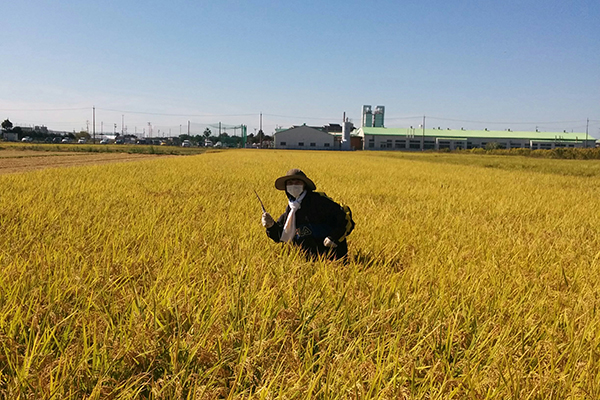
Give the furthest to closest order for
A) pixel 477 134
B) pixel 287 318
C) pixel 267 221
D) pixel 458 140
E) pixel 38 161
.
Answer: pixel 477 134, pixel 458 140, pixel 38 161, pixel 267 221, pixel 287 318

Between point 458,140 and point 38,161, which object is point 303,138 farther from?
point 38,161

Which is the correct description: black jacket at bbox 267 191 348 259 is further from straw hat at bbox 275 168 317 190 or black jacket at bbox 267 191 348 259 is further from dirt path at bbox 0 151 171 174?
dirt path at bbox 0 151 171 174

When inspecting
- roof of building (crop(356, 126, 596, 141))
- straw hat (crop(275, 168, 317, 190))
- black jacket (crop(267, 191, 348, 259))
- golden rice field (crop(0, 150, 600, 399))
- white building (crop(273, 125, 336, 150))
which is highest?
roof of building (crop(356, 126, 596, 141))

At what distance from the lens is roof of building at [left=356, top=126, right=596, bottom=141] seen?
6881cm

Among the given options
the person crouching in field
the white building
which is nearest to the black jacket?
the person crouching in field

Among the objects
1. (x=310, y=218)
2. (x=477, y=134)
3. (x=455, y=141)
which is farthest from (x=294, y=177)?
(x=477, y=134)

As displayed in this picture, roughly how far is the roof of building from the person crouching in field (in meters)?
67.8

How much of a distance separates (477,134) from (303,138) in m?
31.9

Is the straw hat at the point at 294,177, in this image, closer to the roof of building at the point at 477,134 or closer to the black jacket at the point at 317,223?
the black jacket at the point at 317,223

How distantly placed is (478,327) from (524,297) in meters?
0.39

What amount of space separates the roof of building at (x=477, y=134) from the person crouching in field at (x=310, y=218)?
67841mm

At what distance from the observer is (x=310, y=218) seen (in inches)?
91.8

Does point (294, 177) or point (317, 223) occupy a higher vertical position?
point (294, 177)

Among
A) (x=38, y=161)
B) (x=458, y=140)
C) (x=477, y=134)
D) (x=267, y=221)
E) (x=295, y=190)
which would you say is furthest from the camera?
(x=477, y=134)
